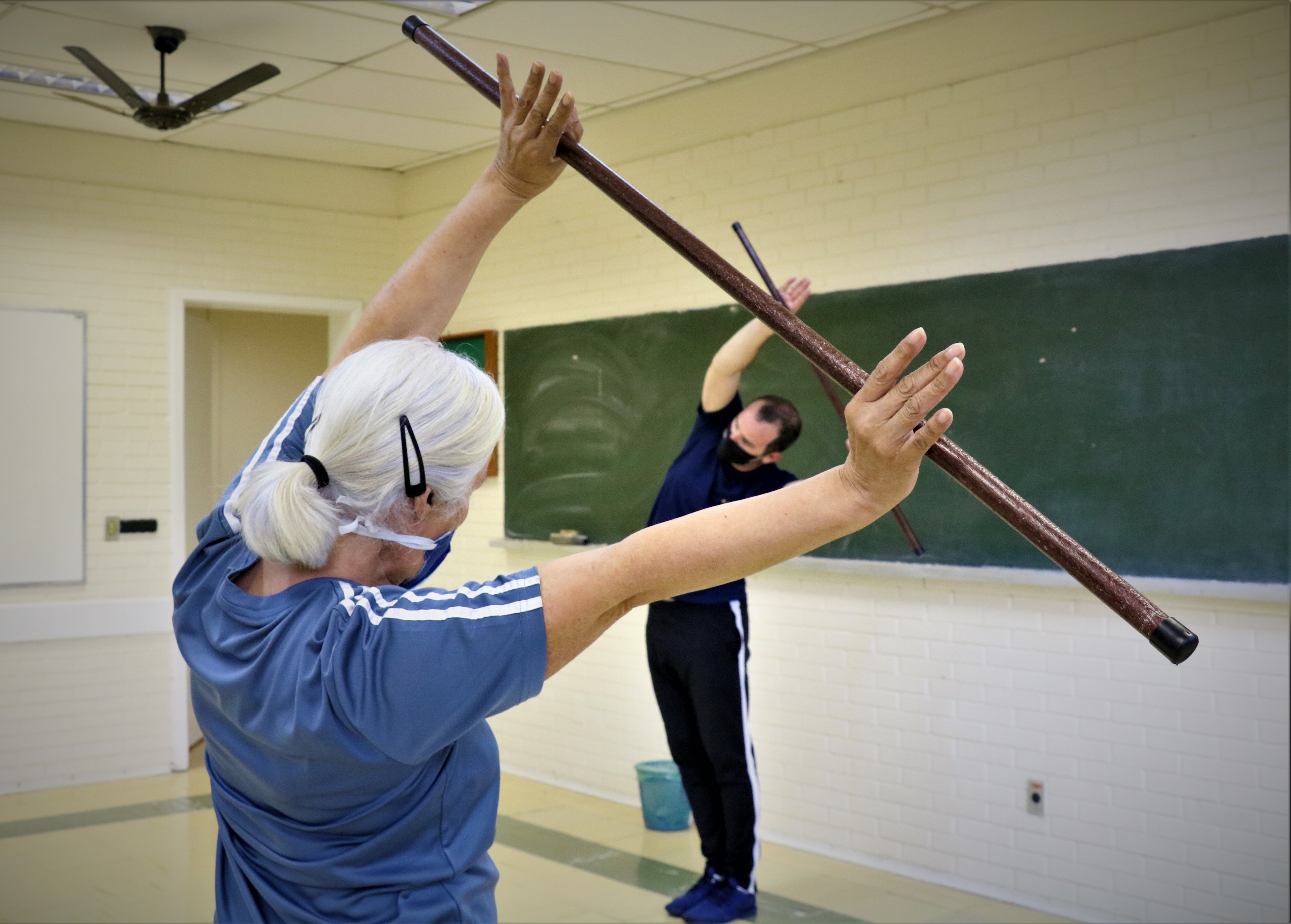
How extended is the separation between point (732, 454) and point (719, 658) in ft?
2.26

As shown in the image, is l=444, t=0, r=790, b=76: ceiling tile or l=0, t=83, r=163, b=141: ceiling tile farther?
l=0, t=83, r=163, b=141: ceiling tile

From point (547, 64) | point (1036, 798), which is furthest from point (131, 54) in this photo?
point (1036, 798)

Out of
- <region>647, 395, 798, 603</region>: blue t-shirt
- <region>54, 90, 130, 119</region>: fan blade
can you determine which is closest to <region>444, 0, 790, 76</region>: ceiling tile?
<region>647, 395, 798, 603</region>: blue t-shirt

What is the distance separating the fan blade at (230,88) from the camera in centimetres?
413

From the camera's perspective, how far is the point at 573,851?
469 centimetres

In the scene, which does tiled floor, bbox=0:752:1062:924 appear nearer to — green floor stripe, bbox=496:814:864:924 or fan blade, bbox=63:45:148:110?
green floor stripe, bbox=496:814:864:924

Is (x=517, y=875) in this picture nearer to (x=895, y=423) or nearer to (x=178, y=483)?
(x=178, y=483)

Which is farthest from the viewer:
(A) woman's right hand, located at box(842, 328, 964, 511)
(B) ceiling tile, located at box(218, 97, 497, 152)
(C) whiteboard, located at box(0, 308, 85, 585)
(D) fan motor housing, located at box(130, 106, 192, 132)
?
(C) whiteboard, located at box(0, 308, 85, 585)

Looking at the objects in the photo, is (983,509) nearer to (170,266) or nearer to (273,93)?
(273,93)

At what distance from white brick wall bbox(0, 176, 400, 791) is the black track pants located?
325cm

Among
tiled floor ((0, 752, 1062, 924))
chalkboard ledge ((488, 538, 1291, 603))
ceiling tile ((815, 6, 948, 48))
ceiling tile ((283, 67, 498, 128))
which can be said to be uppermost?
ceiling tile ((283, 67, 498, 128))

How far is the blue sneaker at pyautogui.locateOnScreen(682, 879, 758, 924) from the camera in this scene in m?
3.84

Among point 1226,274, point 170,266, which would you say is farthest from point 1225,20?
point 170,266

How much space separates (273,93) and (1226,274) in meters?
3.91
